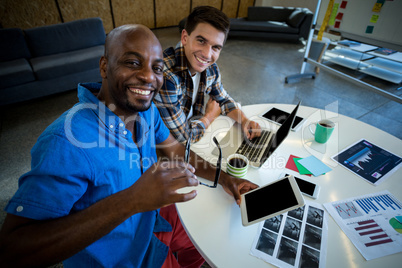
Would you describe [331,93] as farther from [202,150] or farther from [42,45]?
[42,45]

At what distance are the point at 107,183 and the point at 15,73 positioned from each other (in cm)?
312

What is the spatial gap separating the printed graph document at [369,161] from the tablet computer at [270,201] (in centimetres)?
50

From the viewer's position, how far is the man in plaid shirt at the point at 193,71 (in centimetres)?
140

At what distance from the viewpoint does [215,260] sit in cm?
75

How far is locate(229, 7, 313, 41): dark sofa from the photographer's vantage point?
5559 mm

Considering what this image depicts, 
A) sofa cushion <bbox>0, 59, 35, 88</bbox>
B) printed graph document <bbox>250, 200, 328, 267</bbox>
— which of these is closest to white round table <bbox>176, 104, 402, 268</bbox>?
printed graph document <bbox>250, 200, 328, 267</bbox>

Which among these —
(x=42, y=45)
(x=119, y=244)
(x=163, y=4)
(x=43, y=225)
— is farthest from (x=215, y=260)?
(x=163, y=4)

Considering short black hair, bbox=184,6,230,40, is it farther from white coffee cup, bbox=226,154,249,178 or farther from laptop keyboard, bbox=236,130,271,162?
white coffee cup, bbox=226,154,249,178

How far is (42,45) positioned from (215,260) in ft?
13.1

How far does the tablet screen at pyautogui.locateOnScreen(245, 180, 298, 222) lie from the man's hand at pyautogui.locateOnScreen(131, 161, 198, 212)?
303 millimetres

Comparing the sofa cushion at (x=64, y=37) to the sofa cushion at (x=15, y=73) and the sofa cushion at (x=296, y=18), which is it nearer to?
the sofa cushion at (x=15, y=73)

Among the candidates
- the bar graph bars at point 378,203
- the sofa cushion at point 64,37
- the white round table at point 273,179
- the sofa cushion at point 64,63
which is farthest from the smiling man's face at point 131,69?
the sofa cushion at point 64,37

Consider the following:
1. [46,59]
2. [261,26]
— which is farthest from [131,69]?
[261,26]

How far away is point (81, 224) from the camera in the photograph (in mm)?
645
